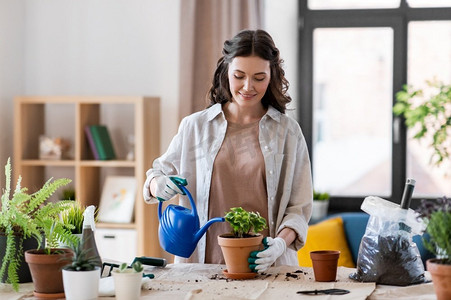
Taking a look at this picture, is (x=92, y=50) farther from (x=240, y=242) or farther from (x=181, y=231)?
(x=240, y=242)

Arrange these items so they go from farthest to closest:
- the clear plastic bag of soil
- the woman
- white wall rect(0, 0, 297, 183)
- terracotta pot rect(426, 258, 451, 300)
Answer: white wall rect(0, 0, 297, 183) < the woman < the clear plastic bag of soil < terracotta pot rect(426, 258, 451, 300)

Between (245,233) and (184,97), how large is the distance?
2.39m

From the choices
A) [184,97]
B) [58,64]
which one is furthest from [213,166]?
[58,64]

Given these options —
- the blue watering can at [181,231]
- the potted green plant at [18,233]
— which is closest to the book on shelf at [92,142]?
the blue watering can at [181,231]

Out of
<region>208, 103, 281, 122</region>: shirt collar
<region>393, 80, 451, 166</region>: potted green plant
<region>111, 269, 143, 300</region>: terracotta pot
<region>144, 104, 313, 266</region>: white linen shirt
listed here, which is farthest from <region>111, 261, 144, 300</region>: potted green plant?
<region>393, 80, 451, 166</region>: potted green plant

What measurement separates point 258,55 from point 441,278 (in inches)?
41.7

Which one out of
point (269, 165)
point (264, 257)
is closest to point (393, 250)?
point (264, 257)

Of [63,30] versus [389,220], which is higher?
[63,30]

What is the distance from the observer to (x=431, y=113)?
473 centimetres

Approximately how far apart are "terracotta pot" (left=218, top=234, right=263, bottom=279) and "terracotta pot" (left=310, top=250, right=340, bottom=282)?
6.9 inches

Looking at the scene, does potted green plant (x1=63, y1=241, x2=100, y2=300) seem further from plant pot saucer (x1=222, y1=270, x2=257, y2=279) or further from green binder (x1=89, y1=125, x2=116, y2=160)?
green binder (x1=89, y1=125, x2=116, y2=160)

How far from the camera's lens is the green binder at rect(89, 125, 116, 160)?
454 cm

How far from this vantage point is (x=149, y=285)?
2.17m

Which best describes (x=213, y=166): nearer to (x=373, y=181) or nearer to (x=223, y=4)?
(x=223, y=4)
